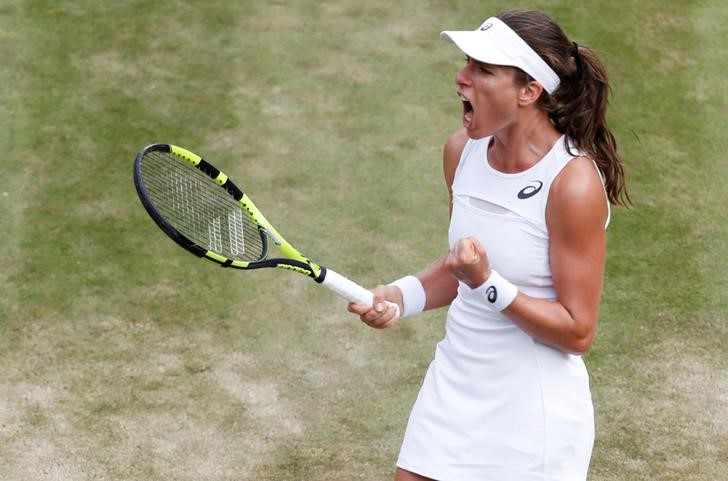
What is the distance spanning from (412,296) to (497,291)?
0.71 meters

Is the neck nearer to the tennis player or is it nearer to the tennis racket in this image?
the tennis player

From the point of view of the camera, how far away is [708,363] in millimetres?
6676

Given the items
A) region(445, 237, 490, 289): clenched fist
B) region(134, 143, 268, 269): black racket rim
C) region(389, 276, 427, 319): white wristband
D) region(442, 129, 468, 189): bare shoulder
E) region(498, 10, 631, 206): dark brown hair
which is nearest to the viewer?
region(445, 237, 490, 289): clenched fist

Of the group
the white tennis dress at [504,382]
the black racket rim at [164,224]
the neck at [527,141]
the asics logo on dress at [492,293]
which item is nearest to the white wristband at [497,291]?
Answer: the asics logo on dress at [492,293]

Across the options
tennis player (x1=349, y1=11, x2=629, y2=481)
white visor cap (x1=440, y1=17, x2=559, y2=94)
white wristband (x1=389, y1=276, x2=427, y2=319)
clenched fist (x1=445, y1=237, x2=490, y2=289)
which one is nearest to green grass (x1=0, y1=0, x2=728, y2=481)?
white wristband (x1=389, y1=276, x2=427, y2=319)

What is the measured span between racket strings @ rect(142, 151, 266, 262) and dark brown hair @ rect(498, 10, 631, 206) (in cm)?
133

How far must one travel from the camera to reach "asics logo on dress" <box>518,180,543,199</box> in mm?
3729

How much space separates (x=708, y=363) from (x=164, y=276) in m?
3.26

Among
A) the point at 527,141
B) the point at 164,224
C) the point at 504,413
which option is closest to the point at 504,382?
the point at 504,413

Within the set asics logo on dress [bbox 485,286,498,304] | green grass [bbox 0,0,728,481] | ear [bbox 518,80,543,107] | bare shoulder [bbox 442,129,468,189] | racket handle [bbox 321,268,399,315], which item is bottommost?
green grass [bbox 0,0,728,481]

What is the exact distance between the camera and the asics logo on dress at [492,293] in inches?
143

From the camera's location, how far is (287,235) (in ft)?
25.1

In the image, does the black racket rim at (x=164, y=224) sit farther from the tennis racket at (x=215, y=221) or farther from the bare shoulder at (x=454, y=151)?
the bare shoulder at (x=454, y=151)

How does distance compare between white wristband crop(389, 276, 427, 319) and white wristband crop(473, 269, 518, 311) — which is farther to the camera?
white wristband crop(389, 276, 427, 319)
